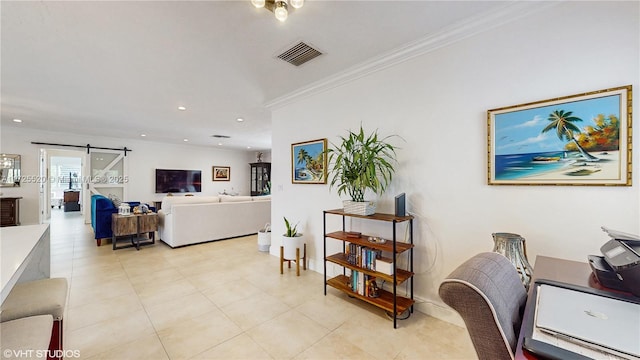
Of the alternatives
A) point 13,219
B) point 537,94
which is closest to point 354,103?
point 537,94

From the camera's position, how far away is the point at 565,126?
5.35 feet

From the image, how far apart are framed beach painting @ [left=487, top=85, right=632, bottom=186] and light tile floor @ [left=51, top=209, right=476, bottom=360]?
53.6 inches

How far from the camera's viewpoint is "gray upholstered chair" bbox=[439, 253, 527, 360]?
0.73 meters

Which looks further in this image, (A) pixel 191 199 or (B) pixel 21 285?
(A) pixel 191 199

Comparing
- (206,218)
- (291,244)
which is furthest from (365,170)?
(206,218)

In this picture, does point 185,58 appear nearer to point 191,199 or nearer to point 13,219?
point 191,199

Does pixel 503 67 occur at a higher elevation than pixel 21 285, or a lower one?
higher

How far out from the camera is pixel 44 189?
20.6 feet

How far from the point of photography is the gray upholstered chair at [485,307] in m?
0.73

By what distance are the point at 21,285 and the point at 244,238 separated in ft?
12.0

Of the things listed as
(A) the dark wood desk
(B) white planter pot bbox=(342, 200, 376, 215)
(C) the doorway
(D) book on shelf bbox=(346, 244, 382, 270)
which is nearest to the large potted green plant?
(B) white planter pot bbox=(342, 200, 376, 215)

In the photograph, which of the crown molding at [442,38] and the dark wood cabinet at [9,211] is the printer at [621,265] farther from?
the dark wood cabinet at [9,211]

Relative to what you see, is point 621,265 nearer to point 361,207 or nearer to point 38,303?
point 361,207

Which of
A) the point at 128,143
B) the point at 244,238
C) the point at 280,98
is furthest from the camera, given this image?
the point at 128,143
